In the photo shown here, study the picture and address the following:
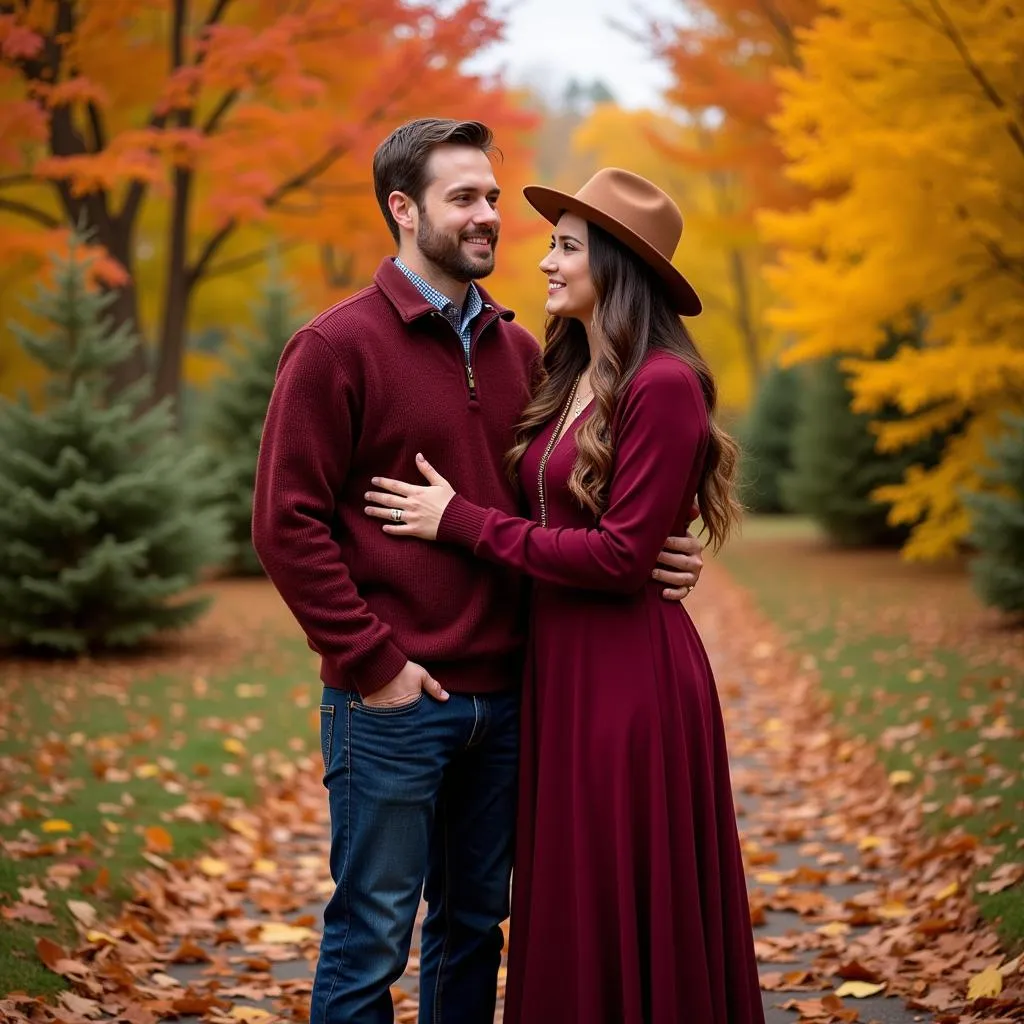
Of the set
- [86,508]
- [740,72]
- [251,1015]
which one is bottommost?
[251,1015]

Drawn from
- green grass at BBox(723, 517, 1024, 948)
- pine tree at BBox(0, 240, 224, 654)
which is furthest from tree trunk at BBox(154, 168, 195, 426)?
green grass at BBox(723, 517, 1024, 948)

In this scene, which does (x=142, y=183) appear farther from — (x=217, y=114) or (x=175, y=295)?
(x=175, y=295)

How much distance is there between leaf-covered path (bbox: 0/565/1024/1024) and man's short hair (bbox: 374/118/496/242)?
268 cm

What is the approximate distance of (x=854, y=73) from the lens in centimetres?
1102

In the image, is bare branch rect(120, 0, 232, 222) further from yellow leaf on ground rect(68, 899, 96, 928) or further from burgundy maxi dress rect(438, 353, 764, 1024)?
burgundy maxi dress rect(438, 353, 764, 1024)

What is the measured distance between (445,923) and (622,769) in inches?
28.9

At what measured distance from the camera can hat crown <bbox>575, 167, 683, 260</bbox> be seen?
132 inches

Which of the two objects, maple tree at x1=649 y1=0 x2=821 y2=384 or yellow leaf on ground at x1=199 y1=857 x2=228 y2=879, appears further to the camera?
maple tree at x1=649 y1=0 x2=821 y2=384

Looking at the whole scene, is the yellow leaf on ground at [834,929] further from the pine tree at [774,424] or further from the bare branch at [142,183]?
the pine tree at [774,424]

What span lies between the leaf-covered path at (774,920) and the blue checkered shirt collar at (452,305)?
237cm

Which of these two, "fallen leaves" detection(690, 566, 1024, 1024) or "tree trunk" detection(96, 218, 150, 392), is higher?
"tree trunk" detection(96, 218, 150, 392)

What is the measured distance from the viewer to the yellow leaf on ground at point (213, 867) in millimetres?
5430

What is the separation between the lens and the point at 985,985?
12.5ft

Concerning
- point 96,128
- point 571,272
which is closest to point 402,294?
point 571,272
